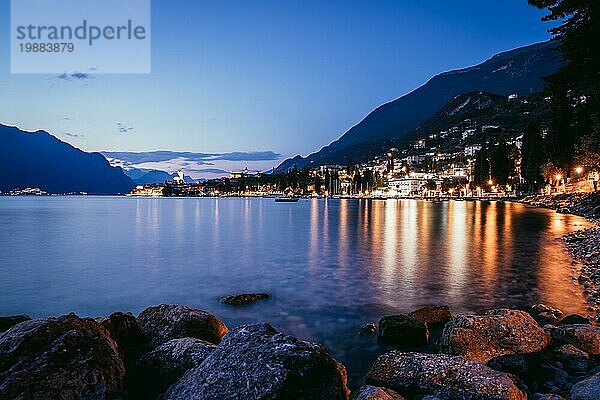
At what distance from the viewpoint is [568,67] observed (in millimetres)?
18344

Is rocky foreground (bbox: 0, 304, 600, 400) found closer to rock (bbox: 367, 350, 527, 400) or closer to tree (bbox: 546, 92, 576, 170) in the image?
rock (bbox: 367, 350, 527, 400)

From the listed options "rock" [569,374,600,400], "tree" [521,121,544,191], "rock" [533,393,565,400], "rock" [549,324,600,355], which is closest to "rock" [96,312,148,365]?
"rock" [533,393,565,400]

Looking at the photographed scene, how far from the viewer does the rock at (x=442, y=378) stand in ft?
19.5

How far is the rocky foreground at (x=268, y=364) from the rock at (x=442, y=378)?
0.05 ft

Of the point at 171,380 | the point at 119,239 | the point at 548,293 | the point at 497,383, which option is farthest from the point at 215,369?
the point at 119,239

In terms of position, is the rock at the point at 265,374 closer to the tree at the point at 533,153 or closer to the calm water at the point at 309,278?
the calm water at the point at 309,278

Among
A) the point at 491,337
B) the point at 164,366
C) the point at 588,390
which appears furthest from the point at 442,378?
the point at 164,366

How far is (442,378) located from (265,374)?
2.93 meters

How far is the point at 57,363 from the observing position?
5.33 meters

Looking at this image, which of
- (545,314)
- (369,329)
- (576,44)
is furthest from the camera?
(576,44)

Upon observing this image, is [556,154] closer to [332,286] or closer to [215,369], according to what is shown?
[332,286]

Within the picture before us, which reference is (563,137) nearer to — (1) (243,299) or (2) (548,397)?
(1) (243,299)

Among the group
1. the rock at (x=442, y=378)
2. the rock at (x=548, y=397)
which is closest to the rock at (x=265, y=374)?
the rock at (x=442, y=378)

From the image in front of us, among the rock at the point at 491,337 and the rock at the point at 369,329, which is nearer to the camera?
the rock at the point at 491,337
